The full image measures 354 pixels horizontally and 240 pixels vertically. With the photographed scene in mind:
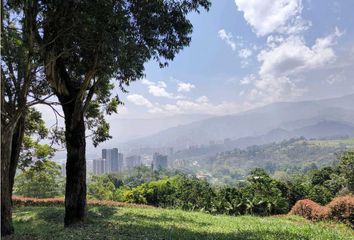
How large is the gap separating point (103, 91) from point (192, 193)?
9.84 m

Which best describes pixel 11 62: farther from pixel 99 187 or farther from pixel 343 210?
pixel 99 187

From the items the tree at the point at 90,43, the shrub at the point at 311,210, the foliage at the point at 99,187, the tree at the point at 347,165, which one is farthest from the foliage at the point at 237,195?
the foliage at the point at 99,187

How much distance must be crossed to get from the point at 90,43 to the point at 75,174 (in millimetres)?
4299

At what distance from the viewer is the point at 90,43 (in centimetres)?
1142

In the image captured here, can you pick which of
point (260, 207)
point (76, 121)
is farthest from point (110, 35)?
point (260, 207)

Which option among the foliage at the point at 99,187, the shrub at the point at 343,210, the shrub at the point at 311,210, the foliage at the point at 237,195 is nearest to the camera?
the shrub at the point at 343,210

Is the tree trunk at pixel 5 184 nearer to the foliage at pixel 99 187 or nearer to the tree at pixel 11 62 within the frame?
the tree at pixel 11 62

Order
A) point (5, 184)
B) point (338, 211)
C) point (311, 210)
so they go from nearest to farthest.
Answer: point (5, 184) → point (338, 211) → point (311, 210)

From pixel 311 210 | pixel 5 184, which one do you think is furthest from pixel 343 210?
pixel 5 184

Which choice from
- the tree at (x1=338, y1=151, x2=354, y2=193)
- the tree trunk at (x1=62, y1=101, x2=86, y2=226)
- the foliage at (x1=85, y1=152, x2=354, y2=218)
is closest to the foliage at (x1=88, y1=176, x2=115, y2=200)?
the foliage at (x1=85, y1=152, x2=354, y2=218)

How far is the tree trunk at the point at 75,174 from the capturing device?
41.8ft

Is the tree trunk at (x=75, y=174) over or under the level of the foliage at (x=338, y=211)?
over

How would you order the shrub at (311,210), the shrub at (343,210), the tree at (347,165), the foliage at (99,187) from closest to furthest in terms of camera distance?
the shrub at (343,210) < the shrub at (311,210) < the tree at (347,165) < the foliage at (99,187)

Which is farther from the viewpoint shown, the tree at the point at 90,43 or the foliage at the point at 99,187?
the foliage at the point at 99,187
